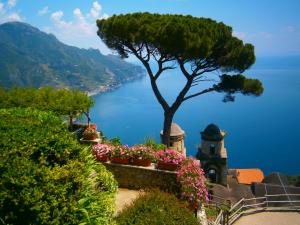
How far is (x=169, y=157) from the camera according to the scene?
9.70 m

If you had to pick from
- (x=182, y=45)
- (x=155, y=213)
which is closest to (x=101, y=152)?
(x=155, y=213)

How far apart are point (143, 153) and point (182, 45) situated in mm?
9992

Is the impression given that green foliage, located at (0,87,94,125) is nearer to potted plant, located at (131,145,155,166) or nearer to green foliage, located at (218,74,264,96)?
potted plant, located at (131,145,155,166)

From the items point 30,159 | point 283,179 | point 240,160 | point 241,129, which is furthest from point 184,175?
point 241,129

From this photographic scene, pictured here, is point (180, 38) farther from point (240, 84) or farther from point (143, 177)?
point (143, 177)

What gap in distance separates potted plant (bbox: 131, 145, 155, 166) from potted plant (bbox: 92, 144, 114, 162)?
0.79m

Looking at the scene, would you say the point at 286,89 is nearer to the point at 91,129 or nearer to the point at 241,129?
the point at 241,129

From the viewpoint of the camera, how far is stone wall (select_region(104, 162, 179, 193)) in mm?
9602

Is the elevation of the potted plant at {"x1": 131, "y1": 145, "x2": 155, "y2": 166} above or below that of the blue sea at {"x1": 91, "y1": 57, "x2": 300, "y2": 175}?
above

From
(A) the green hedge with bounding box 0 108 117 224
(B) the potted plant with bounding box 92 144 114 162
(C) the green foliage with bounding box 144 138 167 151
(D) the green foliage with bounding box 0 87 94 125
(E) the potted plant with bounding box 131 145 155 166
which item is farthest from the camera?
(D) the green foliage with bounding box 0 87 94 125

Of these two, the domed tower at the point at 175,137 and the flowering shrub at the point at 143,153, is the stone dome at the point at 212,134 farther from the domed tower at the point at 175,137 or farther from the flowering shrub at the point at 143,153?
the flowering shrub at the point at 143,153

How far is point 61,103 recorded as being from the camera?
14.5 metres

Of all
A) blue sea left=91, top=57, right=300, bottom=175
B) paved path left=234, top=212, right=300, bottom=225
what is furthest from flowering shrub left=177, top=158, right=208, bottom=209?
blue sea left=91, top=57, right=300, bottom=175

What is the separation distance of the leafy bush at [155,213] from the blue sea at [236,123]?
54537 mm
